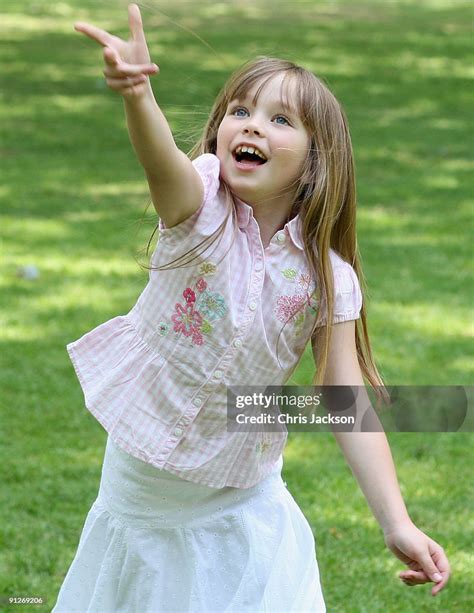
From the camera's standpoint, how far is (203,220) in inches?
85.0

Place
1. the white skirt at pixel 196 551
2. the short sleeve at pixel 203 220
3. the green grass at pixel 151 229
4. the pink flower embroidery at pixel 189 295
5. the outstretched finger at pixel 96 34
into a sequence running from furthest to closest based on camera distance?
the green grass at pixel 151 229 → the white skirt at pixel 196 551 → the pink flower embroidery at pixel 189 295 → the short sleeve at pixel 203 220 → the outstretched finger at pixel 96 34

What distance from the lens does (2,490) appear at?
378 cm

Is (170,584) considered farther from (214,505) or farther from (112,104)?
(112,104)

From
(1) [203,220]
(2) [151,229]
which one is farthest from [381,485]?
(2) [151,229]

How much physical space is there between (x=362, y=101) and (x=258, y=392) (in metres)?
8.46

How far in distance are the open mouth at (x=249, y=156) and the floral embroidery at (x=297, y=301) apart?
8.3 inches

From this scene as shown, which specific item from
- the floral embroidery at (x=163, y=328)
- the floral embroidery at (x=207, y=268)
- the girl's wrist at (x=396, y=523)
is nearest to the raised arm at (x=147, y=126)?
the floral embroidery at (x=207, y=268)

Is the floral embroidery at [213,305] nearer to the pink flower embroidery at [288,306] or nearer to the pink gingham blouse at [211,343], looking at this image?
the pink gingham blouse at [211,343]

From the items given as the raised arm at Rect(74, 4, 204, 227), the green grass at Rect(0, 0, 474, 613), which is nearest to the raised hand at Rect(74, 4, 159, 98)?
the raised arm at Rect(74, 4, 204, 227)

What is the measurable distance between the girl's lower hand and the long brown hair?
32cm

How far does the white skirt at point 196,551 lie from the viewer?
2.37 m

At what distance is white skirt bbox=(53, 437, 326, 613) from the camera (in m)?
2.37

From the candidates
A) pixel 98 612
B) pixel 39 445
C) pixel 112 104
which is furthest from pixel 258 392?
pixel 112 104

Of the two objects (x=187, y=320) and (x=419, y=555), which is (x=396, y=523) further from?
(x=187, y=320)
